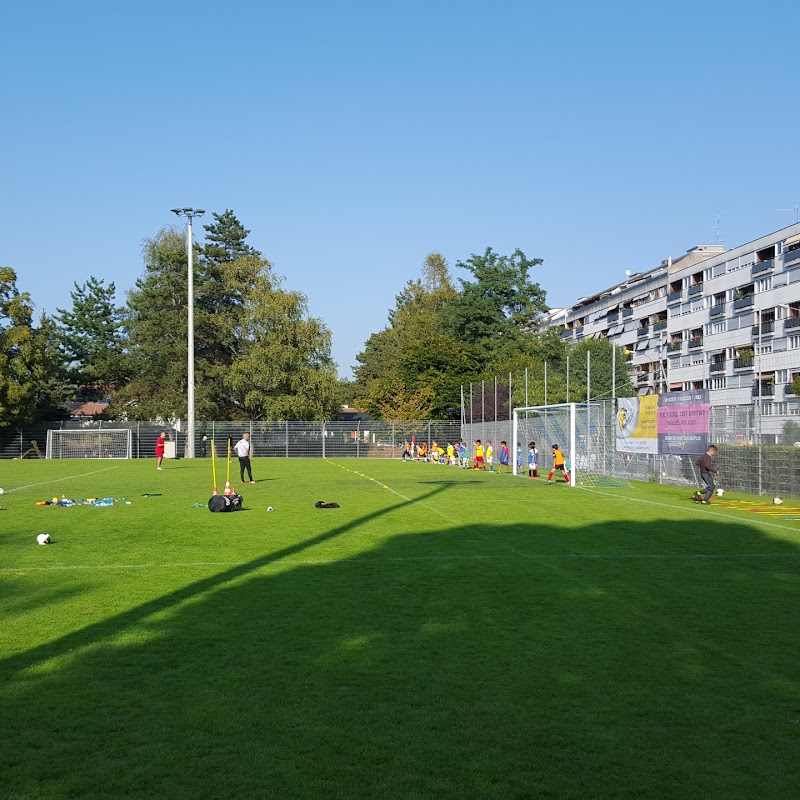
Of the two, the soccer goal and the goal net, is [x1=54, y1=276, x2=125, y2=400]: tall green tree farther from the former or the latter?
the goal net

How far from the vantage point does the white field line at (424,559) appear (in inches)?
494

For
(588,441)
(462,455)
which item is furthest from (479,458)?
(588,441)

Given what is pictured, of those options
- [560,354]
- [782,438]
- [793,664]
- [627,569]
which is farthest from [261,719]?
[560,354]

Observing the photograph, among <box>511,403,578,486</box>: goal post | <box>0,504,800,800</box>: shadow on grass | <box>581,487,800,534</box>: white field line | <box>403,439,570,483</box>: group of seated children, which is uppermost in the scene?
<box>511,403,578,486</box>: goal post

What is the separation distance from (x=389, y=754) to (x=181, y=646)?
319cm

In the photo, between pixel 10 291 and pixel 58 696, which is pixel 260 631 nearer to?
pixel 58 696

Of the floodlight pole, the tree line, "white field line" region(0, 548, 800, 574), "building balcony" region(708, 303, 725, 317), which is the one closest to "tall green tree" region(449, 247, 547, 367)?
the tree line

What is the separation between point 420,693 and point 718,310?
246 feet

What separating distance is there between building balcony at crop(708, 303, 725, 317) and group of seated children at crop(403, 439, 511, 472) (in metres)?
25.8

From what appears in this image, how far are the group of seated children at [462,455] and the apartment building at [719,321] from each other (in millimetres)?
15644

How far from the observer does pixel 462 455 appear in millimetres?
50031

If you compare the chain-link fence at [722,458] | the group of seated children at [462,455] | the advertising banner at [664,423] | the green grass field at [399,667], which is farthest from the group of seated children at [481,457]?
the green grass field at [399,667]

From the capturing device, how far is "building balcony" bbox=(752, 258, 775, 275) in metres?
67.4

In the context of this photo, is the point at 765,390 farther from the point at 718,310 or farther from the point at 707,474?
the point at 707,474
